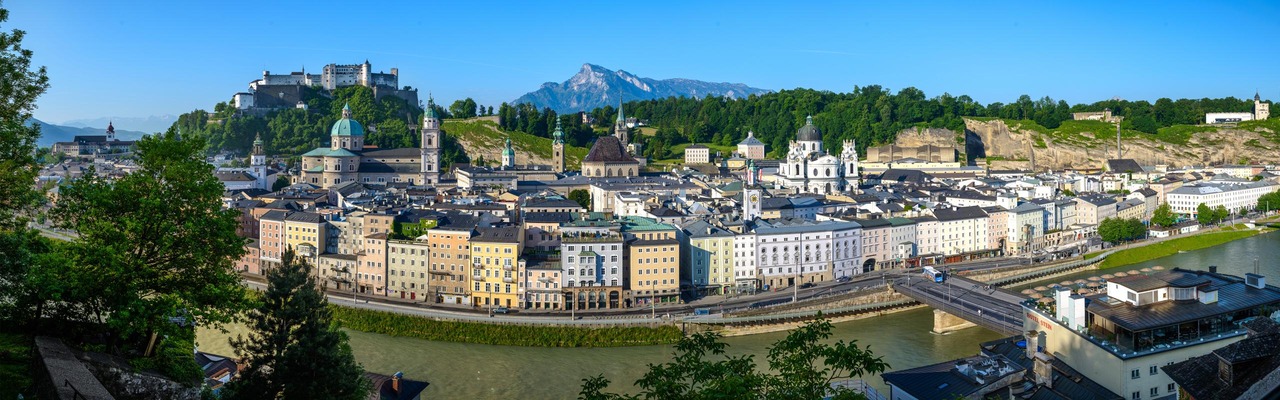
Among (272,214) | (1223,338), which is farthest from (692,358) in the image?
(272,214)

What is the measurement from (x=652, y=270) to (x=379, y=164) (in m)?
22.6

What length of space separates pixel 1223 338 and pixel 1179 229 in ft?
75.6

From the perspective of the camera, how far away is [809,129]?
1587 inches

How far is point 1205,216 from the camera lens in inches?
1283

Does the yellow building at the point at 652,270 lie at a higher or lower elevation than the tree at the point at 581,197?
lower

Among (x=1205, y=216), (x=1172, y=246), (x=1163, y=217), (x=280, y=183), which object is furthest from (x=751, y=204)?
(x=280, y=183)

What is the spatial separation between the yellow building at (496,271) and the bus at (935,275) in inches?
363

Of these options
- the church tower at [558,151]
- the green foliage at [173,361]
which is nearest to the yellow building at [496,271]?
the green foliage at [173,361]

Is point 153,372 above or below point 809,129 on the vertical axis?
below

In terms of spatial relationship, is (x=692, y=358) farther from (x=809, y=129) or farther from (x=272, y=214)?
(x=809, y=129)

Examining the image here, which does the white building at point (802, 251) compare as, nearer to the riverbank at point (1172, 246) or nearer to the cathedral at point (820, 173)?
the riverbank at point (1172, 246)

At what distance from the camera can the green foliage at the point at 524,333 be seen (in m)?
17.3

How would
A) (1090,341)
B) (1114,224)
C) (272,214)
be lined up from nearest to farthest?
(1090,341) < (272,214) < (1114,224)

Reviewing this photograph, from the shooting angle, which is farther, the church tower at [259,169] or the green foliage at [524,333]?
the church tower at [259,169]
